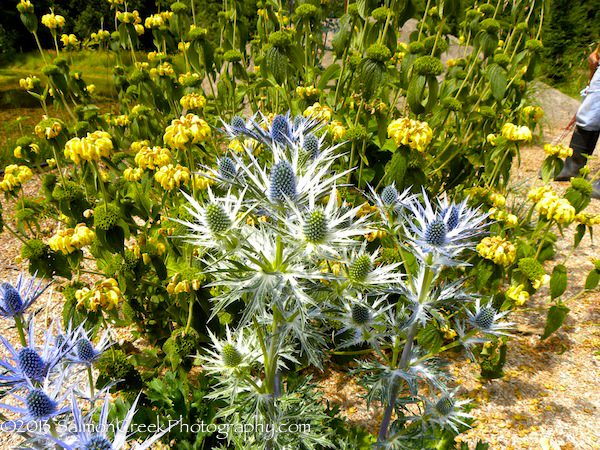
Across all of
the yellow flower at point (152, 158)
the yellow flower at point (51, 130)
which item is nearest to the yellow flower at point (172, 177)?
the yellow flower at point (152, 158)

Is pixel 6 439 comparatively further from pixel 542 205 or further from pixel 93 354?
pixel 542 205

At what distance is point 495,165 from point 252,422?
2301 millimetres

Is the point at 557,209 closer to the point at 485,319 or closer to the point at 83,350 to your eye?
the point at 485,319

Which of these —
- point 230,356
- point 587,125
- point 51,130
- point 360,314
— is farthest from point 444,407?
point 587,125

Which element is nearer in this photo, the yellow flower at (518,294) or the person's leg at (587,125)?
the yellow flower at (518,294)

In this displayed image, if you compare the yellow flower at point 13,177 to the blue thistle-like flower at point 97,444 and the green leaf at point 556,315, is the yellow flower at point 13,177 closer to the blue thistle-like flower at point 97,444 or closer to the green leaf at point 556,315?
the blue thistle-like flower at point 97,444

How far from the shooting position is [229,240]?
1052mm

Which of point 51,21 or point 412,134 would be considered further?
point 51,21

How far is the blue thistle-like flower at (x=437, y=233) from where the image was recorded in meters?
1.13

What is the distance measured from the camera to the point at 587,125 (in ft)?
14.4

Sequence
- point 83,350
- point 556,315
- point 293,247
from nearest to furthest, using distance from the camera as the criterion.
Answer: point 293,247, point 83,350, point 556,315

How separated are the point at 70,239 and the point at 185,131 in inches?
25.9

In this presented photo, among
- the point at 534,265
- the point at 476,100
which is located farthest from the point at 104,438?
the point at 476,100

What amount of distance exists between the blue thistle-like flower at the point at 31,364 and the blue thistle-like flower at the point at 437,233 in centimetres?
106
